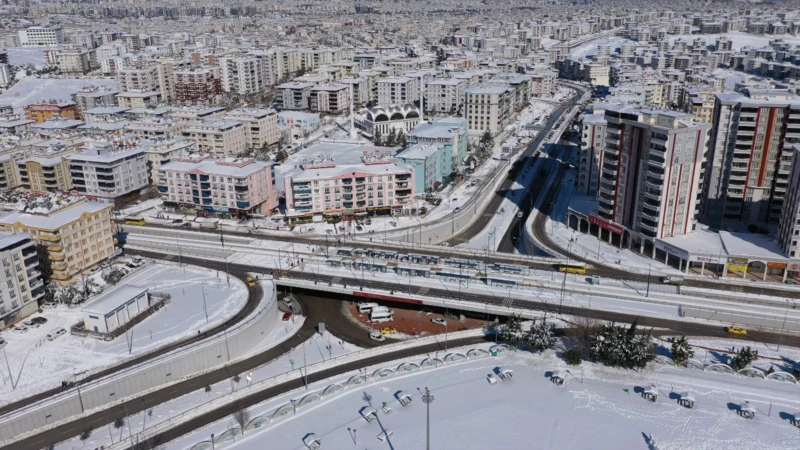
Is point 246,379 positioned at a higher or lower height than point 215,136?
lower

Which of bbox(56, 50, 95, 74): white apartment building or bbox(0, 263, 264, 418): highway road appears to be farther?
bbox(56, 50, 95, 74): white apartment building

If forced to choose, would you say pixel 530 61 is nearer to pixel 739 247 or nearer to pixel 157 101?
pixel 157 101

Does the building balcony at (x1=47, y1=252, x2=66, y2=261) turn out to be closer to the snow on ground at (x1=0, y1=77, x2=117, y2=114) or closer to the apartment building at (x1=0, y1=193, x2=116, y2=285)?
the apartment building at (x1=0, y1=193, x2=116, y2=285)

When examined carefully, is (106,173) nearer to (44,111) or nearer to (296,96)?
(44,111)

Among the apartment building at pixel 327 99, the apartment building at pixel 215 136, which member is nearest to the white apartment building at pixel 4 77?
the apartment building at pixel 327 99

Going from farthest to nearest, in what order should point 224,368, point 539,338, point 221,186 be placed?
point 221,186, point 224,368, point 539,338

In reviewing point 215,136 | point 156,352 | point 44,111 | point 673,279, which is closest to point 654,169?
point 673,279

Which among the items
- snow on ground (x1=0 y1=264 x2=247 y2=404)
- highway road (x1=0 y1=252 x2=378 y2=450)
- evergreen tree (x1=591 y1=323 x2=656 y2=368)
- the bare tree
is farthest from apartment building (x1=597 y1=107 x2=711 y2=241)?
the bare tree
